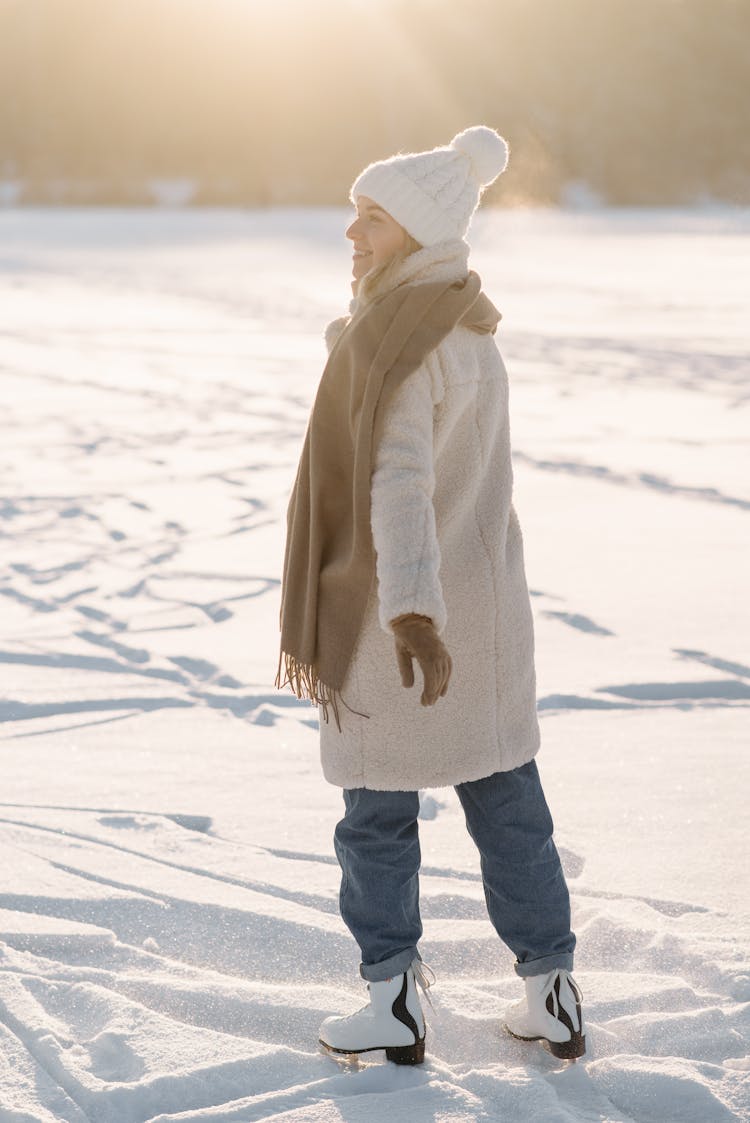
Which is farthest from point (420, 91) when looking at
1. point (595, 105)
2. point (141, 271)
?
point (141, 271)

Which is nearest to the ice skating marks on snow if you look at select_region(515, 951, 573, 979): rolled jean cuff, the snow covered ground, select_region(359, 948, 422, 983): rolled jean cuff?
the snow covered ground

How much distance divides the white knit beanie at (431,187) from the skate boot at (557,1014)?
1064 millimetres

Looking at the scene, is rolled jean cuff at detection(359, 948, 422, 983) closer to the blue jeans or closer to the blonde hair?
the blue jeans

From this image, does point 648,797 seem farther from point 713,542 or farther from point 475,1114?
point 713,542

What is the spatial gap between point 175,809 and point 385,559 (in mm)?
1309

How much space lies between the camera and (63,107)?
6500 cm

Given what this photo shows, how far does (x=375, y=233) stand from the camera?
1.93m

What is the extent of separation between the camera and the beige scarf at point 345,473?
1.81m

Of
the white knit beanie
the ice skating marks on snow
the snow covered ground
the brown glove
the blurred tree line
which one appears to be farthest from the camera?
the blurred tree line

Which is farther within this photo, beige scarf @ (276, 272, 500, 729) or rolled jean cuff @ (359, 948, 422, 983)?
rolled jean cuff @ (359, 948, 422, 983)

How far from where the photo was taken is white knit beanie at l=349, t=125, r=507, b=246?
1886 millimetres

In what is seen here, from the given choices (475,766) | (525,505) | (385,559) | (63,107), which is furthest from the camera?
(63,107)

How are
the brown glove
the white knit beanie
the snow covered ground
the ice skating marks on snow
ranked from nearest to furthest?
the brown glove → the white knit beanie → the snow covered ground → the ice skating marks on snow

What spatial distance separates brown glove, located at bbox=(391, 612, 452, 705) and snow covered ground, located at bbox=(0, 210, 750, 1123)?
23.8 inches
